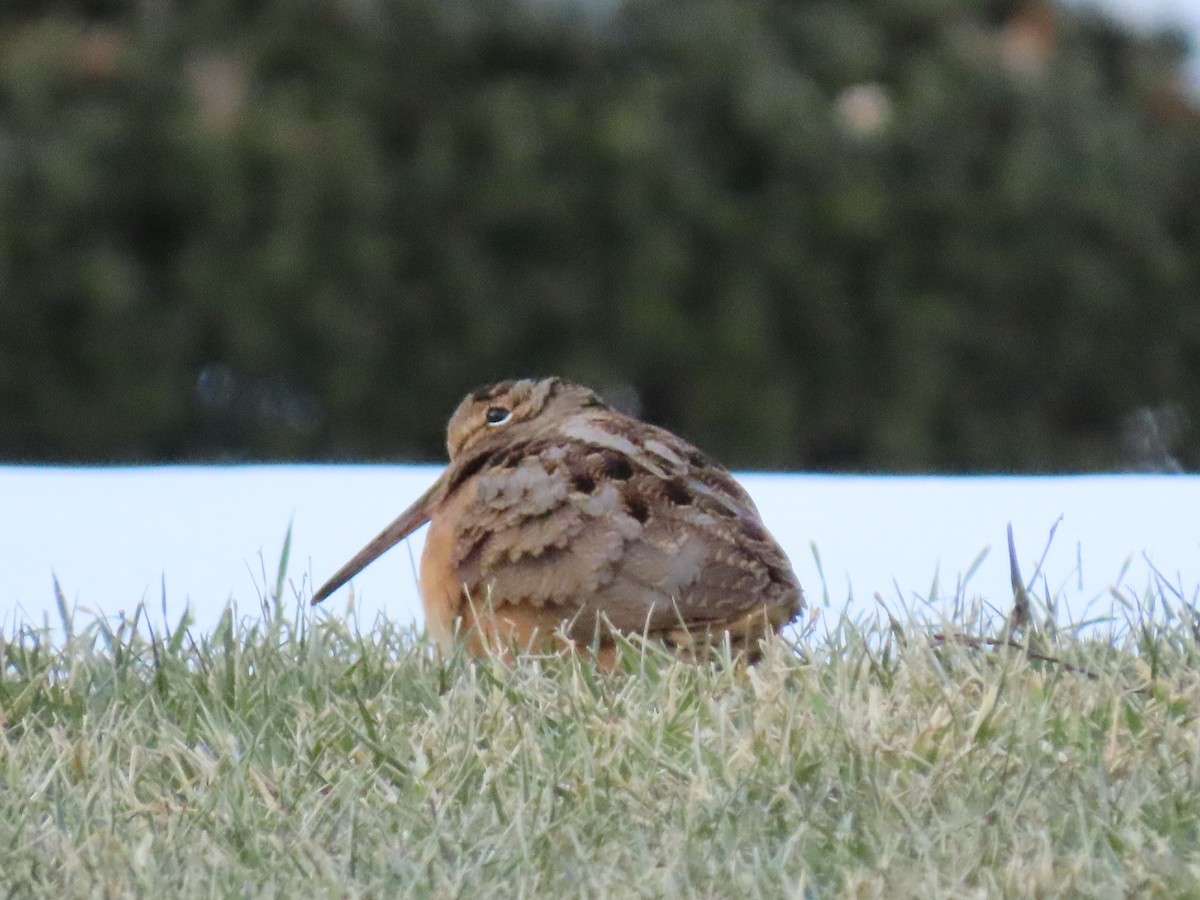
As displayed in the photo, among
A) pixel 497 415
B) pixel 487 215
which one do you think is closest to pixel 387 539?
pixel 497 415

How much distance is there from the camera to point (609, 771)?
2.87 meters

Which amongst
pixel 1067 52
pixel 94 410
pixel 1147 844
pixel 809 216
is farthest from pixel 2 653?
pixel 1067 52

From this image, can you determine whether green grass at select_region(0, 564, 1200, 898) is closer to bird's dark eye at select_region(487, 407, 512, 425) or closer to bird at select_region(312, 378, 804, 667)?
bird at select_region(312, 378, 804, 667)

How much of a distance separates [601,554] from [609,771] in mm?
517

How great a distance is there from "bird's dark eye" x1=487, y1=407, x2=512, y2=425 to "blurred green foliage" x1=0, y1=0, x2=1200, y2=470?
715 cm

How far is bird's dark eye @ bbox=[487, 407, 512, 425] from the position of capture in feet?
A: 12.4

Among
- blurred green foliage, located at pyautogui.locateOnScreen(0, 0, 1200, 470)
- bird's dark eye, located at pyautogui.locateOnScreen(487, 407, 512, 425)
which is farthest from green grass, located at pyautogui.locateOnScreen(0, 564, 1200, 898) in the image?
blurred green foliage, located at pyautogui.locateOnScreen(0, 0, 1200, 470)

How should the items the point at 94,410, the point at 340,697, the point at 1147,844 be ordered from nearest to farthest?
the point at 1147,844
the point at 340,697
the point at 94,410

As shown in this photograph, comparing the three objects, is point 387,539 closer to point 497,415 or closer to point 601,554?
point 497,415

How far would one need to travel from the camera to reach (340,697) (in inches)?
132

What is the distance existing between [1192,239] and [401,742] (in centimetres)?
1148

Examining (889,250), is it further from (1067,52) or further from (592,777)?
(592,777)

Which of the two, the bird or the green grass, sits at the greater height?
the bird

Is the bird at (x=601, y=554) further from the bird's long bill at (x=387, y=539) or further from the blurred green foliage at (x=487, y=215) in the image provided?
the blurred green foliage at (x=487, y=215)
